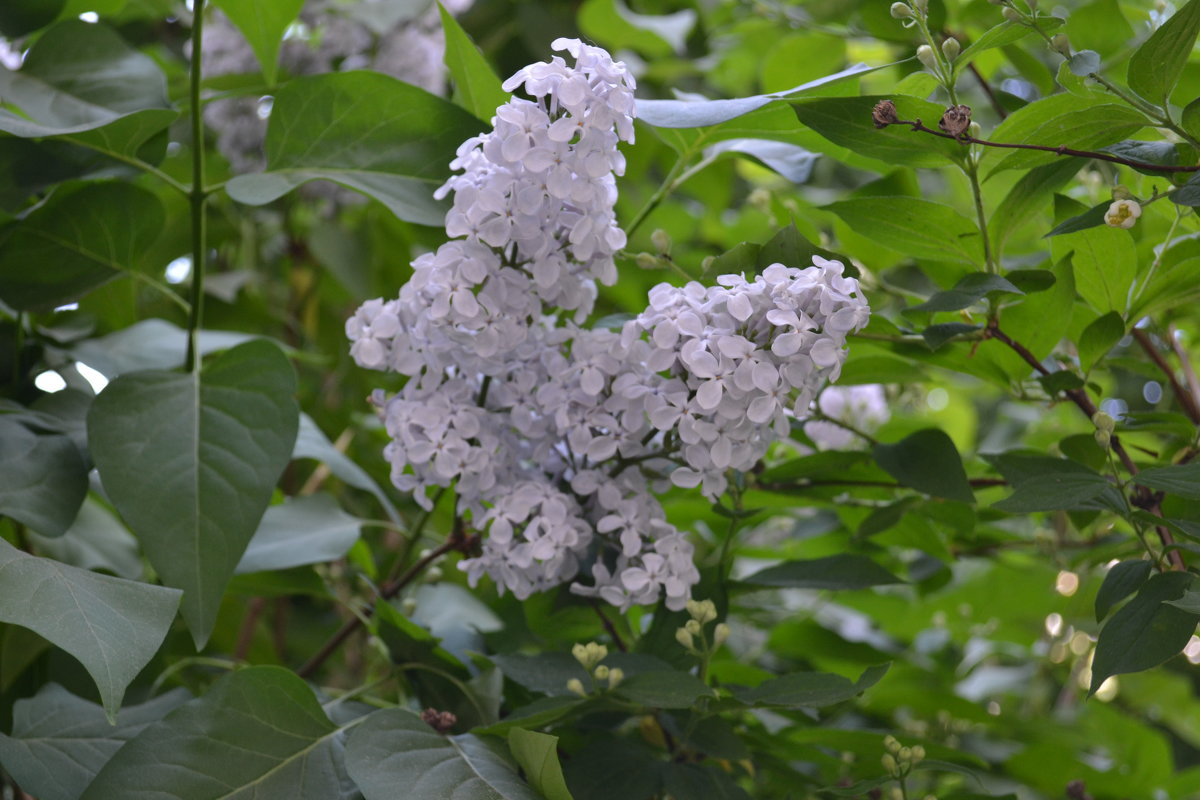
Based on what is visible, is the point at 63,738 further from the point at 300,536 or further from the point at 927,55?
the point at 927,55

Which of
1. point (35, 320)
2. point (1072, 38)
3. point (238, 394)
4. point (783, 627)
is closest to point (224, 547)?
point (238, 394)

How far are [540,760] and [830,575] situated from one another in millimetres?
245

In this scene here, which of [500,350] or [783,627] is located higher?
[500,350]

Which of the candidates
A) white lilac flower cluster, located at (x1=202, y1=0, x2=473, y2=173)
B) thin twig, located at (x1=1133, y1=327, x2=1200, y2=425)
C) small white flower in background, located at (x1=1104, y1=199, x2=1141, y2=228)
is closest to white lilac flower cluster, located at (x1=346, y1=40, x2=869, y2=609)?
small white flower in background, located at (x1=1104, y1=199, x2=1141, y2=228)

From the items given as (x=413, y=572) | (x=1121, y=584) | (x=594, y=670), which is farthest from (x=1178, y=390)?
(x=413, y=572)

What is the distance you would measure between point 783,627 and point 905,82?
1.65 feet

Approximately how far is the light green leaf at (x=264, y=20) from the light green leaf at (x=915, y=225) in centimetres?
48

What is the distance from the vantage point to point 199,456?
62 cm

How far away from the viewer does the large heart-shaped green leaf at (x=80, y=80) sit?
725 mm

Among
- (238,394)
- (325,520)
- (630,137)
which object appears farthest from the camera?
(325,520)

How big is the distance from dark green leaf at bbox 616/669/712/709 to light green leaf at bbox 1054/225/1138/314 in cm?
34

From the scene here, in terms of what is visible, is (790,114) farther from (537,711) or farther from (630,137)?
(537,711)

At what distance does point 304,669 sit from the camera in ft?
2.46

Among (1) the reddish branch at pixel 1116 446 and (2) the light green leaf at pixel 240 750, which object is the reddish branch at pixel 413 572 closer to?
(2) the light green leaf at pixel 240 750
